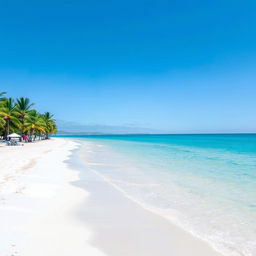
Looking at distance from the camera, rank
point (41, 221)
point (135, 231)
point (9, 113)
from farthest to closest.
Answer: point (9, 113) → point (41, 221) → point (135, 231)

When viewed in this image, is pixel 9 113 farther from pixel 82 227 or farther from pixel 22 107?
pixel 82 227

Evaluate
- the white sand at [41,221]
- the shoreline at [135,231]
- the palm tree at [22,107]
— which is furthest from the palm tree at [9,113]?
the shoreline at [135,231]

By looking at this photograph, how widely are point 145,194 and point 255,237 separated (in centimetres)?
390

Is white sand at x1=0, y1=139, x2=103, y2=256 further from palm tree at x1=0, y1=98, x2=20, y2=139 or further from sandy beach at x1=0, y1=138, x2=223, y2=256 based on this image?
palm tree at x1=0, y1=98, x2=20, y2=139

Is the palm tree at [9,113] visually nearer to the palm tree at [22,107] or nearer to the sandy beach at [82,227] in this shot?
the palm tree at [22,107]

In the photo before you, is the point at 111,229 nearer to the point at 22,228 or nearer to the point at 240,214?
the point at 22,228

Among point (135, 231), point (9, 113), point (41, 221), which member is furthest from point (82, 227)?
point (9, 113)

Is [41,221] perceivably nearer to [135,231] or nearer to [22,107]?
[135,231]

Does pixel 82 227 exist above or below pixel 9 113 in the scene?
below

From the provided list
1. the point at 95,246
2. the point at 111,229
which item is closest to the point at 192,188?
the point at 111,229

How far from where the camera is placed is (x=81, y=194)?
756 centimetres

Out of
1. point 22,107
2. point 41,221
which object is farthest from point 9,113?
point 41,221

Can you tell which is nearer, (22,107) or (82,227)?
(82,227)

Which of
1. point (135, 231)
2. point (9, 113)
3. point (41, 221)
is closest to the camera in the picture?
point (135, 231)
